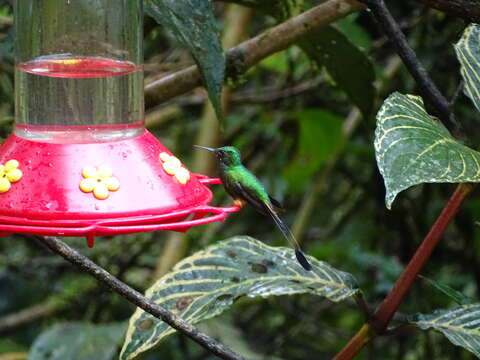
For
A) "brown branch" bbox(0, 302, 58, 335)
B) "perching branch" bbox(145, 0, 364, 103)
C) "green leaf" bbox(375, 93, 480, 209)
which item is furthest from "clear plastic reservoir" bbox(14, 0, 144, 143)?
"brown branch" bbox(0, 302, 58, 335)

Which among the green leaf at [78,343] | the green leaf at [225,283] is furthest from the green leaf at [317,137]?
the green leaf at [225,283]

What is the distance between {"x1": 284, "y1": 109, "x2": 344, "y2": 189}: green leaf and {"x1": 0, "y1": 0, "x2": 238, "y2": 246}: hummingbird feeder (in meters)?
1.53

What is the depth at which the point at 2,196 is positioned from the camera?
55.1 inches

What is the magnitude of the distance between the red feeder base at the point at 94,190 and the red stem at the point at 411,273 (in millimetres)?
328

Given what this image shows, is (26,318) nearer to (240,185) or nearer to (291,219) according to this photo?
(291,219)

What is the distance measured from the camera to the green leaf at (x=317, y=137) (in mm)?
3328

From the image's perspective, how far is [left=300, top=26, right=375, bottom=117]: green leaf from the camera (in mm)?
2098

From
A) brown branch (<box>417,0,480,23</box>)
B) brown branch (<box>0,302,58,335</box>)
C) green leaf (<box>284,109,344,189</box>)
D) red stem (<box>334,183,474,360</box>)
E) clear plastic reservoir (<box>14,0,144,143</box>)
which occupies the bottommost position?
brown branch (<box>0,302,58,335</box>)

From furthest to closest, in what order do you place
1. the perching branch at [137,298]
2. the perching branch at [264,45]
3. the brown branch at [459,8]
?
the perching branch at [264,45]
the brown branch at [459,8]
the perching branch at [137,298]

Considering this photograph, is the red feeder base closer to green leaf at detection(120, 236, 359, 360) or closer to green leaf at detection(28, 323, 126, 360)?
green leaf at detection(120, 236, 359, 360)

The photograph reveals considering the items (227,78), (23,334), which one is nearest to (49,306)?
(23,334)

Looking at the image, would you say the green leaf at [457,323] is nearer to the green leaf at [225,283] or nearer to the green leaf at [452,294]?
the green leaf at [452,294]

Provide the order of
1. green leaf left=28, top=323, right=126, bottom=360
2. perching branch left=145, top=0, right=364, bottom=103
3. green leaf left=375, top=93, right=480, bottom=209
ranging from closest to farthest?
green leaf left=375, top=93, right=480, bottom=209
perching branch left=145, top=0, right=364, bottom=103
green leaf left=28, top=323, right=126, bottom=360

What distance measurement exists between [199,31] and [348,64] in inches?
23.6
